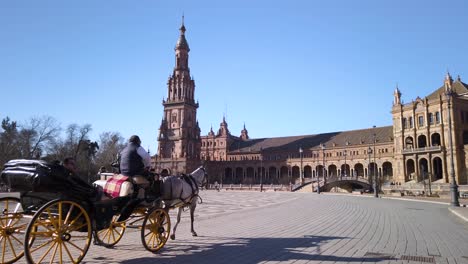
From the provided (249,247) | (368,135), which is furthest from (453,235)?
(368,135)

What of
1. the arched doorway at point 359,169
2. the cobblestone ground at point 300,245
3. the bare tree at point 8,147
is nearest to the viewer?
the cobblestone ground at point 300,245

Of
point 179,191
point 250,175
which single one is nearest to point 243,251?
point 179,191

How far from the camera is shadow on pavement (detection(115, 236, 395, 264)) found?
23.8 feet

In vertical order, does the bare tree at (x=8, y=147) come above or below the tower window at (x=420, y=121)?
below

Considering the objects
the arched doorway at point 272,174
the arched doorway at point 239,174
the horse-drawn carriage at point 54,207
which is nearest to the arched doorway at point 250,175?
the arched doorway at point 239,174

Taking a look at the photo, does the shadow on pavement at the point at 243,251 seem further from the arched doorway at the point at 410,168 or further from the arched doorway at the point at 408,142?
the arched doorway at the point at 408,142

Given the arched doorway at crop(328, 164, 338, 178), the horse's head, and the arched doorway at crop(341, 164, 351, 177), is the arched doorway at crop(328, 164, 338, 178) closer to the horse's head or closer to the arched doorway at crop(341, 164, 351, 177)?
the arched doorway at crop(341, 164, 351, 177)

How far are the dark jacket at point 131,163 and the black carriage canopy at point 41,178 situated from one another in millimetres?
1406

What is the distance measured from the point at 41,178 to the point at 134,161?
2159mm

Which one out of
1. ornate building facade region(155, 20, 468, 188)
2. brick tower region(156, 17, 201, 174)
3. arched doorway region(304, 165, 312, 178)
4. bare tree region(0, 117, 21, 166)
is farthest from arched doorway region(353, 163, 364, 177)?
bare tree region(0, 117, 21, 166)

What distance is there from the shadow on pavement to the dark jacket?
73.0 inches

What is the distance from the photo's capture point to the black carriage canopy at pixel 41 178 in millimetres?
6023

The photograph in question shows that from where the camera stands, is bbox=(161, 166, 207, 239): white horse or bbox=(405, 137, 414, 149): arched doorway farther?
bbox=(405, 137, 414, 149): arched doorway

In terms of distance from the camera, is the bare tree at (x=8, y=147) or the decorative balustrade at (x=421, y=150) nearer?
the bare tree at (x=8, y=147)
